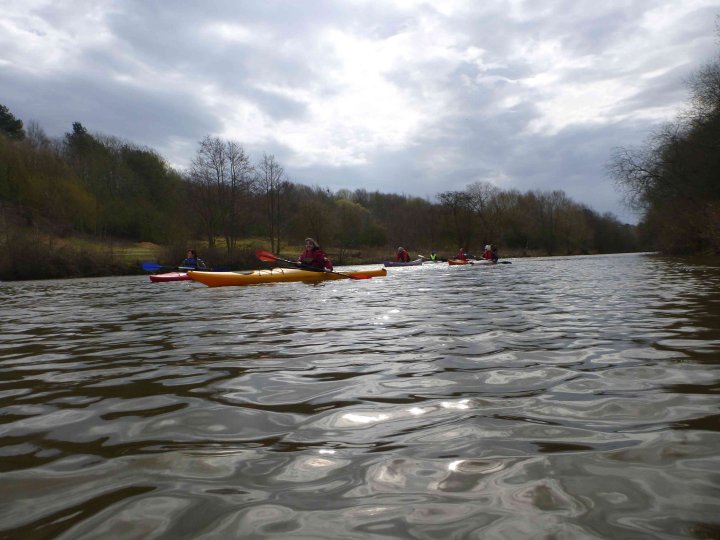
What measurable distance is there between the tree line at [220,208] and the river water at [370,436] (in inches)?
1024

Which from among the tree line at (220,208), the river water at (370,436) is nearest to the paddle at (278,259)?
the river water at (370,436)

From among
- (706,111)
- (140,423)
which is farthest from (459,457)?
(706,111)

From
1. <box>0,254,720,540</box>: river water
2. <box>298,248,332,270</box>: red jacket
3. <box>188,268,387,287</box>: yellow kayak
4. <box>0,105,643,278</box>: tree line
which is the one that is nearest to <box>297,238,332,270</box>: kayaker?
<box>298,248,332,270</box>: red jacket

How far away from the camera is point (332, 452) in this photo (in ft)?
6.25

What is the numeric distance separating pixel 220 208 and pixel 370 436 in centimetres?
3670

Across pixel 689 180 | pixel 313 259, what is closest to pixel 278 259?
pixel 313 259

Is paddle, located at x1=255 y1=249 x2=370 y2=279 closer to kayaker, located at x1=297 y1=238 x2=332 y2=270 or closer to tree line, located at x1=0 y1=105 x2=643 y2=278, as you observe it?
kayaker, located at x1=297 y1=238 x2=332 y2=270

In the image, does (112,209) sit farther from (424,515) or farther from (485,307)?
(424,515)

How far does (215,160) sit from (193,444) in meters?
36.8

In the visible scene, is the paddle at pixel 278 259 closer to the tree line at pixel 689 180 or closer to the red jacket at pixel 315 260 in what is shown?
the red jacket at pixel 315 260

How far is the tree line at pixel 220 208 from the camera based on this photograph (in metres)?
36.4

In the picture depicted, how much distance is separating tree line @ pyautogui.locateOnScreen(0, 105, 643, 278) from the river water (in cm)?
2601

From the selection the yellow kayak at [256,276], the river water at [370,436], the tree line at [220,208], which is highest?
the tree line at [220,208]

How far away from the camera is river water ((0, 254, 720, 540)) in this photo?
1.41m
